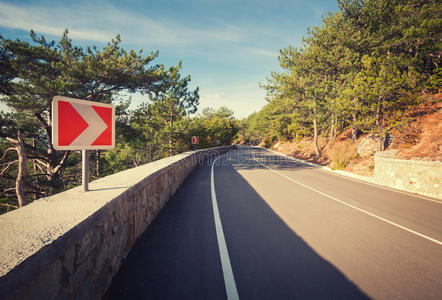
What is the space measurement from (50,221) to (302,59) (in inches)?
922

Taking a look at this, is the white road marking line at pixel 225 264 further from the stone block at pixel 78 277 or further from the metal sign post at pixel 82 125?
the metal sign post at pixel 82 125

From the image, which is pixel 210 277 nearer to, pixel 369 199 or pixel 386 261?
pixel 386 261

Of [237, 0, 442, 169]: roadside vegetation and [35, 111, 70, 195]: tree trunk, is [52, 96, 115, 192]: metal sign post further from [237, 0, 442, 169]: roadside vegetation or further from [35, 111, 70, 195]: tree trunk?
[35, 111, 70, 195]: tree trunk

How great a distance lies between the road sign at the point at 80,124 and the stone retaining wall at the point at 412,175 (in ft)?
38.3

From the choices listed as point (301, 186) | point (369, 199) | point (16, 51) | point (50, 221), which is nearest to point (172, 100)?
point (16, 51)

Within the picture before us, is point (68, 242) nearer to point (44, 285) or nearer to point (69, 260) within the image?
point (69, 260)

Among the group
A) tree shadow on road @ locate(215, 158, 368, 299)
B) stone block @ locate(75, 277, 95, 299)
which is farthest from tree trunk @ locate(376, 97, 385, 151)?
stone block @ locate(75, 277, 95, 299)

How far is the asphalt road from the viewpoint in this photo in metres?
2.65

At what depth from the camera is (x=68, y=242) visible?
1747mm

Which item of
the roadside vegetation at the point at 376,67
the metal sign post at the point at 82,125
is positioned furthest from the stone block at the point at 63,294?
the roadside vegetation at the point at 376,67

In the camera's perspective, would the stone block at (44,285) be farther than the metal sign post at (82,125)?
No

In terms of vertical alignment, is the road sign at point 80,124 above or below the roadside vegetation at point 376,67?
below

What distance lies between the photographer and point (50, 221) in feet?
6.55

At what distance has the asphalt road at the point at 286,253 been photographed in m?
2.65
